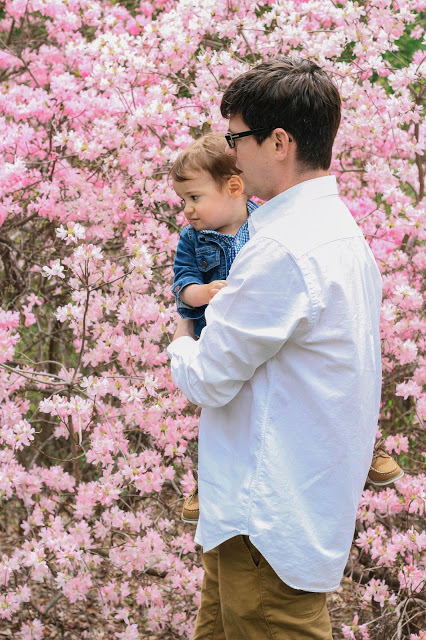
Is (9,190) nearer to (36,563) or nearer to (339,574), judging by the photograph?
(36,563)

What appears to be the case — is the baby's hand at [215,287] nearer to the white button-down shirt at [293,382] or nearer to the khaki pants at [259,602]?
the white button-down shirt at [293,382]

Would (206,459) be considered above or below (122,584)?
above

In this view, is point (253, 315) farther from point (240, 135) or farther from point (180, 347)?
point (240, 135)

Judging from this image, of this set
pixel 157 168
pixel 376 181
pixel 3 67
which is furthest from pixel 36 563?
pixel 3 67

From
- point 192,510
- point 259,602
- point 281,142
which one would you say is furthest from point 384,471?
point 281,142

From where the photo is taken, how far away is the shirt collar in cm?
173

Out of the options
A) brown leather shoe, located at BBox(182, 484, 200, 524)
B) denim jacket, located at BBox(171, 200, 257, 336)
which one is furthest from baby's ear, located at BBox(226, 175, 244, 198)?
brown leather shoe, located at BBox(182, 484, 200, 524)

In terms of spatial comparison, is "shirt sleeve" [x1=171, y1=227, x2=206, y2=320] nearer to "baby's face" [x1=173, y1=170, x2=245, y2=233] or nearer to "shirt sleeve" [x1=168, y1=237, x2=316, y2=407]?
"baby's face" [x1=173, y1=170, x2=245, y2=233]

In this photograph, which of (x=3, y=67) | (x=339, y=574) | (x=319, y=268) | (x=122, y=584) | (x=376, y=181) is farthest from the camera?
(x=3, y=67)

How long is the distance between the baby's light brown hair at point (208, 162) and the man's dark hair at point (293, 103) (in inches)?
17.5

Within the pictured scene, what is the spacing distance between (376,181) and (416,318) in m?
0.78

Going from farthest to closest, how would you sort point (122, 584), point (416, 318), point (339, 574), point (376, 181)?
point (376, 181), point (416, 318), point (122, 584), point (339, 574)

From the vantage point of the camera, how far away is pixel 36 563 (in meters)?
2.83

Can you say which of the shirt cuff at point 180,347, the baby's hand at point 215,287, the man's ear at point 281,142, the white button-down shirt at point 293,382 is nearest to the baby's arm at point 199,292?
the baby's hand at point 215,287
